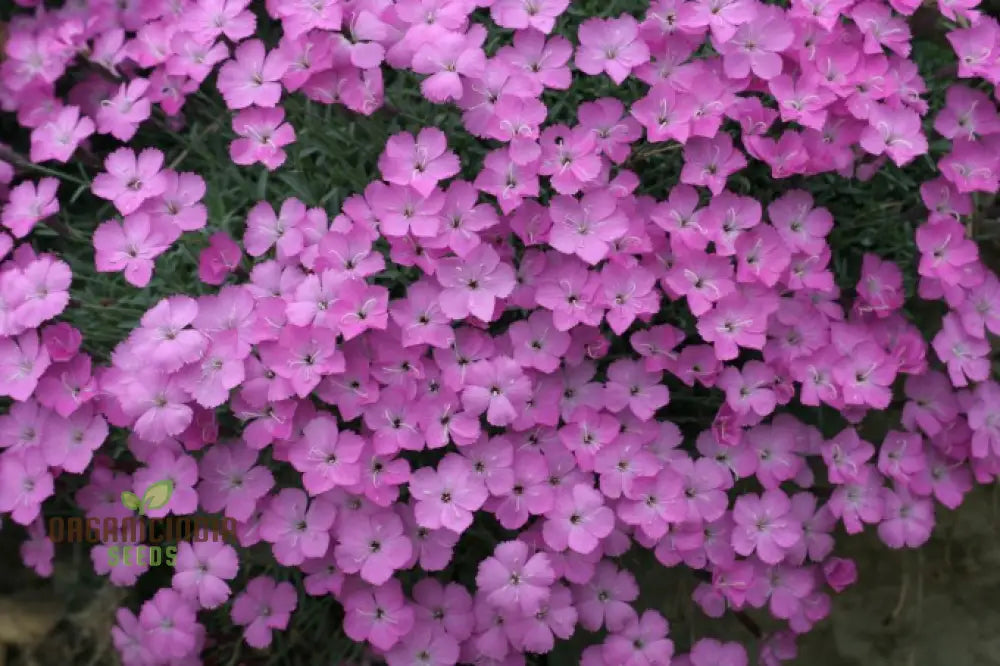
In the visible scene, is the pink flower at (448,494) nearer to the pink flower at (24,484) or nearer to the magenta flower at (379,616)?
the magenta flower at (379,616)

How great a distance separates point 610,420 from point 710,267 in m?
0.32

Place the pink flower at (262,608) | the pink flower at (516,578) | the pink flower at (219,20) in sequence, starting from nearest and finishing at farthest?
the pink flower at (516,578) < the pink flower at (262,608) < the pink flower at (219,20)

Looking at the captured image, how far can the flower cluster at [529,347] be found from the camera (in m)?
1.55

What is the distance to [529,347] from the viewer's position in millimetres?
1592

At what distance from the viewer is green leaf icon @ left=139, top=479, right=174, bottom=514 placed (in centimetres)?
160

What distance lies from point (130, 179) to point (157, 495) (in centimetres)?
59

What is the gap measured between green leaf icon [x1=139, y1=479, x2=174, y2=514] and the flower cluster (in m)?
0.01

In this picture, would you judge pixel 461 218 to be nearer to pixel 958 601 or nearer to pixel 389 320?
pixel 389 320

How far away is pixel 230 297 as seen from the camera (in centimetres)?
158

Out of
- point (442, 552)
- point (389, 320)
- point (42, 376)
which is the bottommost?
point (442, 552)

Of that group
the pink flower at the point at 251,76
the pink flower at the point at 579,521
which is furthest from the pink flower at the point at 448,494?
the pink flower at the point at 251,76

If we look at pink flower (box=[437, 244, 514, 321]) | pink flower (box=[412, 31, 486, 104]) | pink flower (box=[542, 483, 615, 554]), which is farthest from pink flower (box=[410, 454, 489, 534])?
pink flower (box=[412, 31, 486, 104])

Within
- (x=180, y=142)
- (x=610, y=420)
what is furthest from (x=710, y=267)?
(x=180, y=142)

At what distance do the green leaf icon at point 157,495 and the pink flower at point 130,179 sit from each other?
499 millimetres
